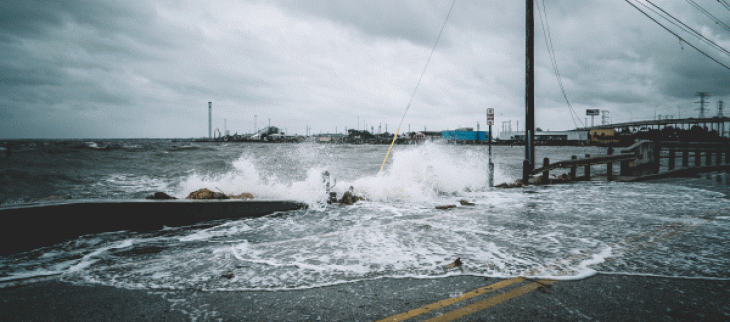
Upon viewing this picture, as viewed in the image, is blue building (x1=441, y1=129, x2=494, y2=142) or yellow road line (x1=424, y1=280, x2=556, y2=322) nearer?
yellow road line (x1=424, y1=280, x2=556, y2=322)

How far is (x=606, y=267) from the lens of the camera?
3.80 meters

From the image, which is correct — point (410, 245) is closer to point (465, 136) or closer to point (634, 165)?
point (634, 165)

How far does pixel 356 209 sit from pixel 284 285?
492 cm

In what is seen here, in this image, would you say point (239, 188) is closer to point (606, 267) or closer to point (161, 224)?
point (161, 224)

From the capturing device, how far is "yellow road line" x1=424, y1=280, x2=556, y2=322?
2.71m

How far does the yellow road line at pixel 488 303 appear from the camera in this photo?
2.71 m

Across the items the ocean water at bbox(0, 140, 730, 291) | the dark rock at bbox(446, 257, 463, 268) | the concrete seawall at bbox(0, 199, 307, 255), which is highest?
the concrete seawall at bbox(0, 199, 307, 255)

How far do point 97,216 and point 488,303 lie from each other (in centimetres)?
673

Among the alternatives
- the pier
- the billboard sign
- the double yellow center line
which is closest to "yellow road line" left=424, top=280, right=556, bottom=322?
the double yellow center line

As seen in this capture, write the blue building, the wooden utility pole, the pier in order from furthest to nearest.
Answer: the blue building → the pier → the wooden utility pole

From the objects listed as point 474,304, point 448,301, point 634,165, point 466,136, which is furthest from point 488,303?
point 466,136

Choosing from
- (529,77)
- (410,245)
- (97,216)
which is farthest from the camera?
(529,77)

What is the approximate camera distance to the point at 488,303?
295 centimetres

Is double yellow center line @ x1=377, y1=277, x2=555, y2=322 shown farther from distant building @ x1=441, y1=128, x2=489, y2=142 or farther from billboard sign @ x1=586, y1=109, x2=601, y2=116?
billboard sign @ x1=586, y1=109, x2=601, y2=116
